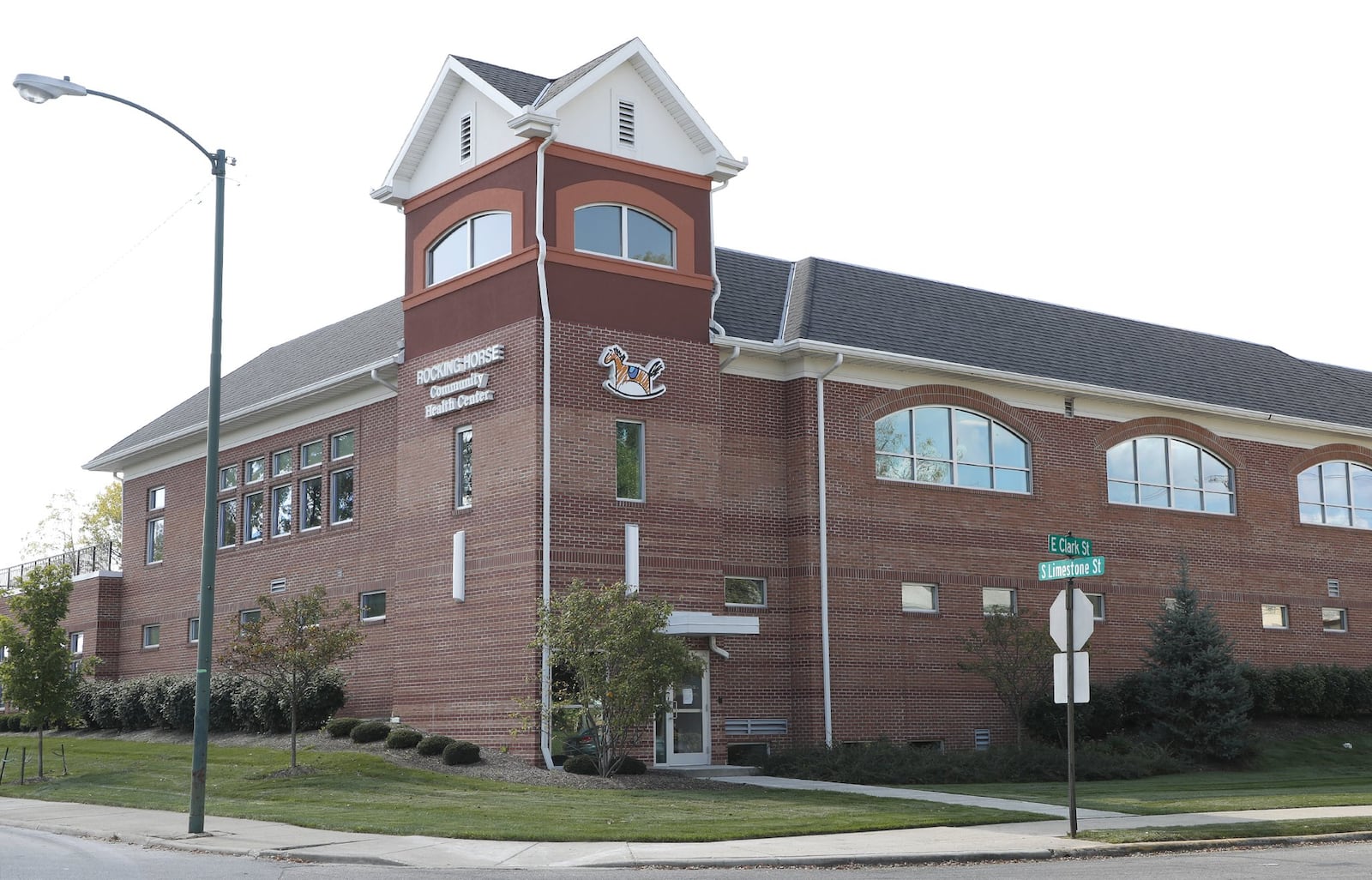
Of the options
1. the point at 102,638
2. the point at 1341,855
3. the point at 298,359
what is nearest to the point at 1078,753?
the point at 1341,855

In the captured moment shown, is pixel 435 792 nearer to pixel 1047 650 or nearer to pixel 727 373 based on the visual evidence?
pixel 727 373

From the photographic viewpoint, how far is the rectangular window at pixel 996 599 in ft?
106

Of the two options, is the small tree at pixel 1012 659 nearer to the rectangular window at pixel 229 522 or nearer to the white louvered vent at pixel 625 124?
the white louvered vent at pixel 625 124

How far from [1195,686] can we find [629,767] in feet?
43.4

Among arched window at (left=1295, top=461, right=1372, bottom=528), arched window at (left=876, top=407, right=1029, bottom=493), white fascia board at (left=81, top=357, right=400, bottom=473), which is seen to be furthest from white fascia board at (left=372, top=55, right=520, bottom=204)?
arched window at (left=1295, top=461, right=1372, bottom=528)

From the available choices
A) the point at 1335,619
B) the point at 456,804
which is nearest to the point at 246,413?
the point at 456,804

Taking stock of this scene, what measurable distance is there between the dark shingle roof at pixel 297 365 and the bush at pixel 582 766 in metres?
11.0

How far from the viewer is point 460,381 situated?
28641 mm

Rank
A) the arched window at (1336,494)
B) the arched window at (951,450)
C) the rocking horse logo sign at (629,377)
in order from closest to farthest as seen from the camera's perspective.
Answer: the rocking horse logo sign at (629,377) → the arched window at (951,450) → the arched window at (1336,494)

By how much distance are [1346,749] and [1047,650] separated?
29.3ft

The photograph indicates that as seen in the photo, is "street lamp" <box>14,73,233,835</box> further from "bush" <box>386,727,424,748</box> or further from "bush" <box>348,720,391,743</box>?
"bush" <box>348,720,391,743</box>

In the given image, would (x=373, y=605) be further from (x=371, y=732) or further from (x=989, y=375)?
(x=989, y=375)

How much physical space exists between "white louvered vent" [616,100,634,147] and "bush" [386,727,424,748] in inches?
462

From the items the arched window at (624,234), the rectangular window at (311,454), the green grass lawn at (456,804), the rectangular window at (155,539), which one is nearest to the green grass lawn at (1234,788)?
the green grass lawn at (456,804)
